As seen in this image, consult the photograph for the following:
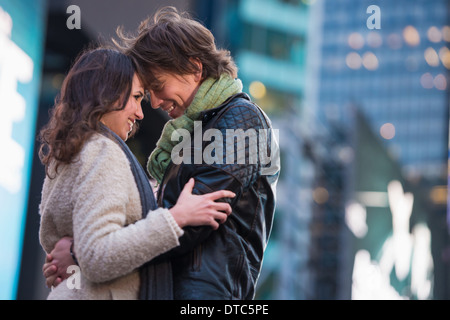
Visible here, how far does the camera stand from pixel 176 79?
2.93 metres

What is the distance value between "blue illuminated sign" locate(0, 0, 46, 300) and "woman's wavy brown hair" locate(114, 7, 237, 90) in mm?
4104

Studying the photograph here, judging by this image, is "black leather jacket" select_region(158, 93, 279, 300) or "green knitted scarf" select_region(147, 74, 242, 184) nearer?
"black leather jacket" select_region(158, 93, 279, 300)

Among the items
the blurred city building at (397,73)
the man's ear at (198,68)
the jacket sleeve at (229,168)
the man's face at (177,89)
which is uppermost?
the blurred city building at (397,73)

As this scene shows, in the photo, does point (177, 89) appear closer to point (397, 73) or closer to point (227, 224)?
point (227, 224)

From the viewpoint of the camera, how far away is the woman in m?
2.34

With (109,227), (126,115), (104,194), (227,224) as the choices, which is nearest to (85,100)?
(126,115)

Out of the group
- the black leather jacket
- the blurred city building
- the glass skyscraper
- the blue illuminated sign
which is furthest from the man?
the glass skyscraper

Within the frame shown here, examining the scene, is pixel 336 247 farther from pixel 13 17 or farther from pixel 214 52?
pixel 214 52

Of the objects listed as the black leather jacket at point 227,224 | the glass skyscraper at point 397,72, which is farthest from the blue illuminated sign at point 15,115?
the glass skyscraper at point 397,72

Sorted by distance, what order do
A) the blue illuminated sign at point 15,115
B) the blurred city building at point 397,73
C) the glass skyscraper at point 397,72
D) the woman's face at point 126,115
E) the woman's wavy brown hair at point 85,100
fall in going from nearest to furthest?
the woman's wavy brown hair at point 85,100, the woman's face at point 126,115, the blue illuminated sign at point 15,115, the blurred city building at point 397,73, the glass skyscraper at point 397,72

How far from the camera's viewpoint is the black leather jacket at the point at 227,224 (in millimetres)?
2490

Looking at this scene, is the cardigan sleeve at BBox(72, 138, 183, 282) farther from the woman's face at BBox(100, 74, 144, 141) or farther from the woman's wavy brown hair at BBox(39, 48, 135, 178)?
the woman's face at BBox(100, 74, 144, 141)

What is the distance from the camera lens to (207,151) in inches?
104

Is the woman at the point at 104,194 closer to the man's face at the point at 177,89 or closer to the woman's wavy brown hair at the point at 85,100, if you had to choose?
the woman's wavy brown hair at the point at 85,100
